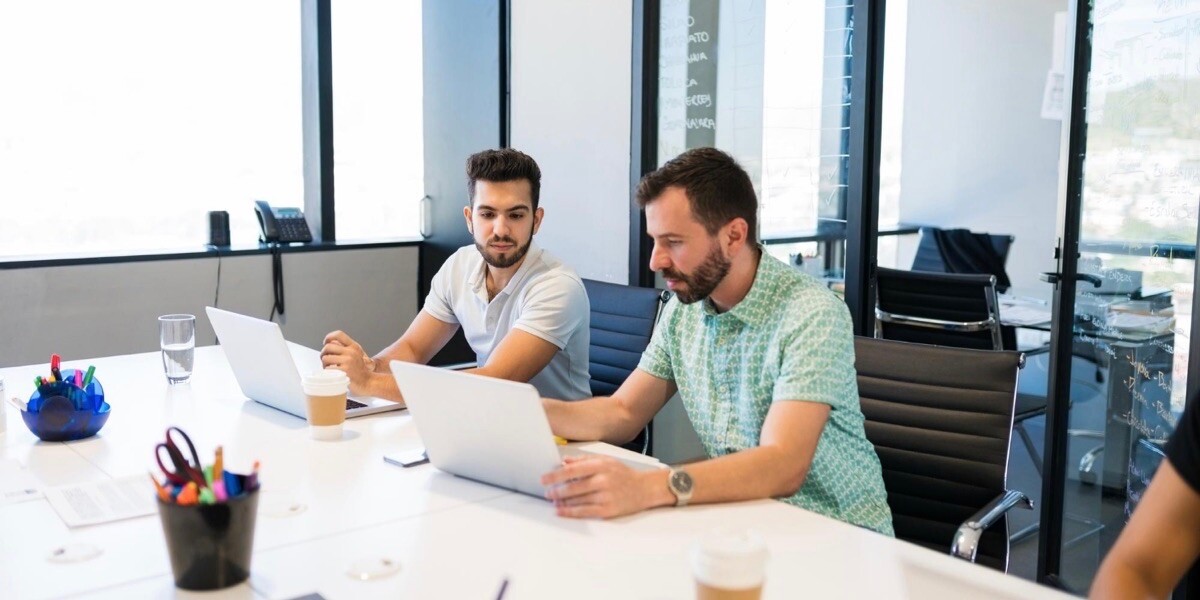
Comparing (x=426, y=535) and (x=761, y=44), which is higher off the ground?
(x=761, y=44)

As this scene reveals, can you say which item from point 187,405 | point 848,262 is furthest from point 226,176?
point 848,262

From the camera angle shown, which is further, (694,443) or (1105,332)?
(694,443)

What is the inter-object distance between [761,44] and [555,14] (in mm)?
925

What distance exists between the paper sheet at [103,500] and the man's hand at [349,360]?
0.60 m

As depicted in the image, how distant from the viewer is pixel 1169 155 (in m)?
2.72

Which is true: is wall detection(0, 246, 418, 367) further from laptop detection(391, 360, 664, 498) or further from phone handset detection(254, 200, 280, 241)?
laptop detection(391, 360, 664, 498)

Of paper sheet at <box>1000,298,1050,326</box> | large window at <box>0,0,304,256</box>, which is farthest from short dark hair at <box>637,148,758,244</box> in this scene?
large window at <box>0,0,304,256</box>

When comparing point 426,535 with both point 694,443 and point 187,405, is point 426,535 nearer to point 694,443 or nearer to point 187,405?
point 187,405

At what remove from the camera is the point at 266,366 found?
222 cm

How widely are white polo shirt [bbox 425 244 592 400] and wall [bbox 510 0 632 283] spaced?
1080 mm

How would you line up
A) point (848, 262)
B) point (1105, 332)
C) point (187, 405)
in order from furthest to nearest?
point (848, 262)
point (1105, 332)
point (187, 405)

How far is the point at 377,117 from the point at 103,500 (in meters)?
3.13

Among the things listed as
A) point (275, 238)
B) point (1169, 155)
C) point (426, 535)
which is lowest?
point (426, 535)

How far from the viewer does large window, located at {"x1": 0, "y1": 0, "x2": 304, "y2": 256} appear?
3750mm
